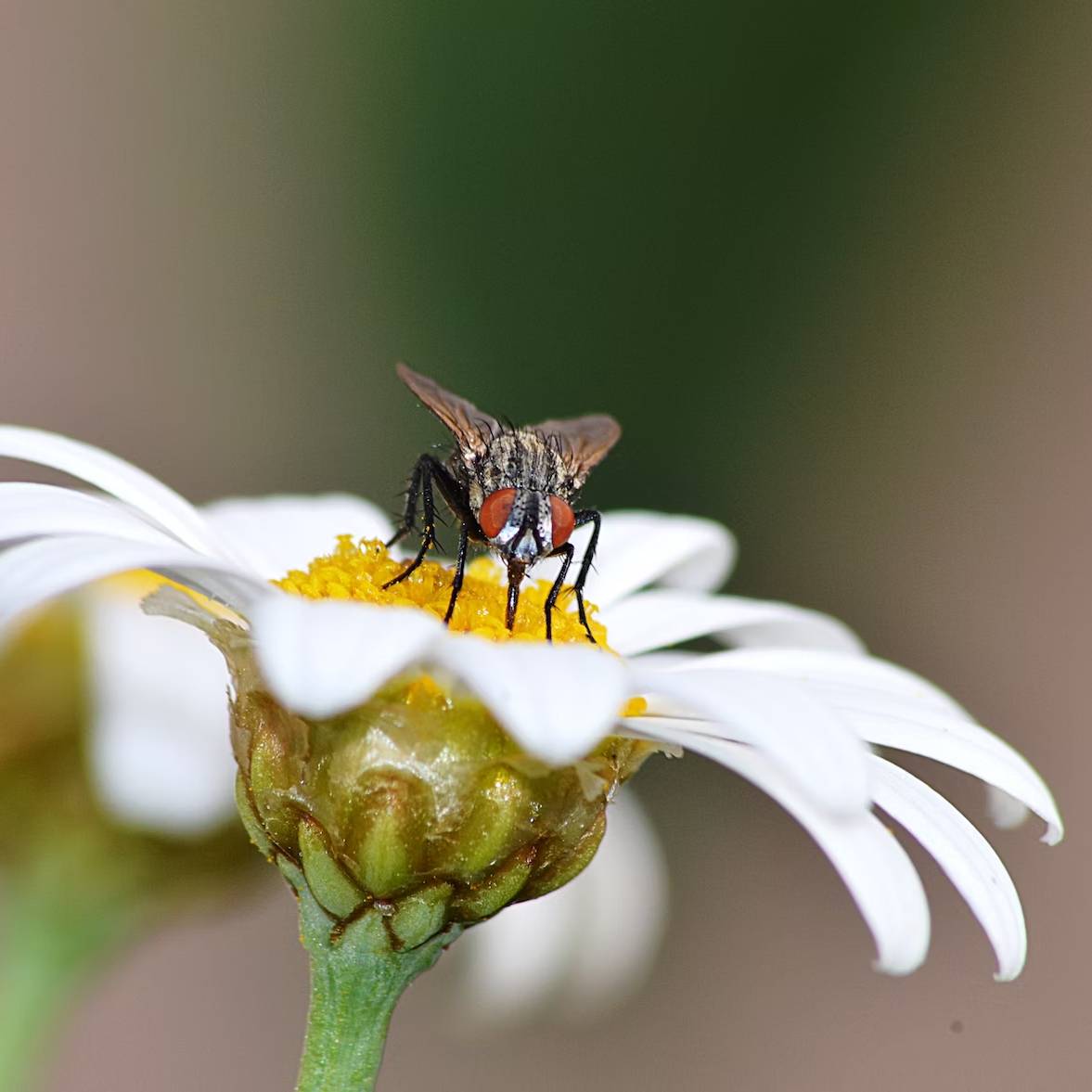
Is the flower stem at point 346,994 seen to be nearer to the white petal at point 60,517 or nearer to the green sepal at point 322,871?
the green sepal at point 322,871

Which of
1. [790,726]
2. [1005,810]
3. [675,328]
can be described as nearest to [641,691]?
[790,726]

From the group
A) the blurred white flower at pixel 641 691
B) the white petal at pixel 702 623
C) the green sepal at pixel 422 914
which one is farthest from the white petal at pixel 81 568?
the white petal at pixel 702 623

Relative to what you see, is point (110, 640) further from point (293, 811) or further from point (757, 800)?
point (757, 800)

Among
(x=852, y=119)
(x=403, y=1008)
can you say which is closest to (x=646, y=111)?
(x=852, y=119)

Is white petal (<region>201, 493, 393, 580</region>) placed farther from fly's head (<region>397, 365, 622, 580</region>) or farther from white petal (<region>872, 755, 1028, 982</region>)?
white petal (<region>872, 755, 1028, 982</region>)

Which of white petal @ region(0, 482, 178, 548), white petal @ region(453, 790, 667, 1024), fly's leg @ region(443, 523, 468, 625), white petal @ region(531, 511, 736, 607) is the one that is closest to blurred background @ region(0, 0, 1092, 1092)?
white petal @ region(453, 790, 667, 1024)

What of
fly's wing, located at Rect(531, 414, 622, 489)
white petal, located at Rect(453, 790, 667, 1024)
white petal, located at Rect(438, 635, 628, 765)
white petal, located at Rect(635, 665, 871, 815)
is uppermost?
white petal, located at Rect(438, 635, 628, 765)
